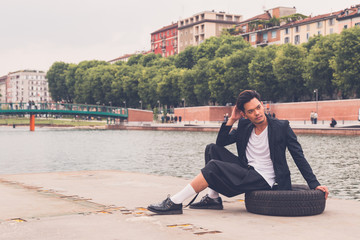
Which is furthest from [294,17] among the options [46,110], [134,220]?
[134,220]

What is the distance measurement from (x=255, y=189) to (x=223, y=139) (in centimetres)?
77

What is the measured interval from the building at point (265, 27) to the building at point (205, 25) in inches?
622

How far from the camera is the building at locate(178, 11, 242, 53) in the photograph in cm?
12731

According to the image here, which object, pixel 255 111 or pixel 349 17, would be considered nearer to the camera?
pixel 255 111

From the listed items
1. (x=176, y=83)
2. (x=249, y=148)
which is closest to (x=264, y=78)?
(x=176, y=83)

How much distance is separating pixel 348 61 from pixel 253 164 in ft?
187

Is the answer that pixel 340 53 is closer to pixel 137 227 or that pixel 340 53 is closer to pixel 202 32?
pixel 137 227

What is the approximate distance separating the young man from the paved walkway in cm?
33

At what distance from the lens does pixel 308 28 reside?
308 ft

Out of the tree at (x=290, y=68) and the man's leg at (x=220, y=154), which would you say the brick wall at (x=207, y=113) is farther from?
the man's leg at (x=220, y=154)

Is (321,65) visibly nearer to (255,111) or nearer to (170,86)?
(170,86)

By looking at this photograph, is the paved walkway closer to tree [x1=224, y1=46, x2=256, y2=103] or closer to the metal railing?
tree [x1=224, y1=46, x2=256, y2=103]

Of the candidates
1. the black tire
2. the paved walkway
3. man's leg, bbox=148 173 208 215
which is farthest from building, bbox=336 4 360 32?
man's leg, bbox=148 173 208 215

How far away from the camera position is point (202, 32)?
128 meters
